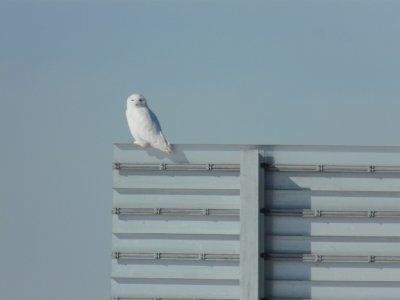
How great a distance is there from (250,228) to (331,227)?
895mm

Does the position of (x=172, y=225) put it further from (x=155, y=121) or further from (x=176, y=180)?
(x=155, y=121)

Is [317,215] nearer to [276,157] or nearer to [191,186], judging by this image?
[276,157]

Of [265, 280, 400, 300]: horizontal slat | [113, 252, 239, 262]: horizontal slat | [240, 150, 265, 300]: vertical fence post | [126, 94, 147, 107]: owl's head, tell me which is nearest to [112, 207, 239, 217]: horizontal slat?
[240, 150, 265, 300]: vertical fence post

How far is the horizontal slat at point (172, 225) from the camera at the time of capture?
884cm

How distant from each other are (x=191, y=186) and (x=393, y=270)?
7.47 ft

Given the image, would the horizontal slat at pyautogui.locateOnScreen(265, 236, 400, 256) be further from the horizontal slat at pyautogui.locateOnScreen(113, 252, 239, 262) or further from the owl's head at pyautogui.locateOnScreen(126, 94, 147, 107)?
the owl's head at pyautogui.locateOnScreen(126, 94, 147, 107)

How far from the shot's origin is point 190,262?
29.2ft

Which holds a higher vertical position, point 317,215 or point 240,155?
point 240,155

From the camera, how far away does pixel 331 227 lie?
8906mm

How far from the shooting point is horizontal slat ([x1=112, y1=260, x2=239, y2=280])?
888 centimetres

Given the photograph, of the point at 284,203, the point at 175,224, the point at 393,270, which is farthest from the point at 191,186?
the point at 393,270

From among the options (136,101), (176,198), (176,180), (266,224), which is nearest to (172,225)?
(176,198)

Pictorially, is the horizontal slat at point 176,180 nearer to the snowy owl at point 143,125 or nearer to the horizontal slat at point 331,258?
the snowy owl at point 143,125

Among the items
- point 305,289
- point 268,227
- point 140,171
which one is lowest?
point 305,289
